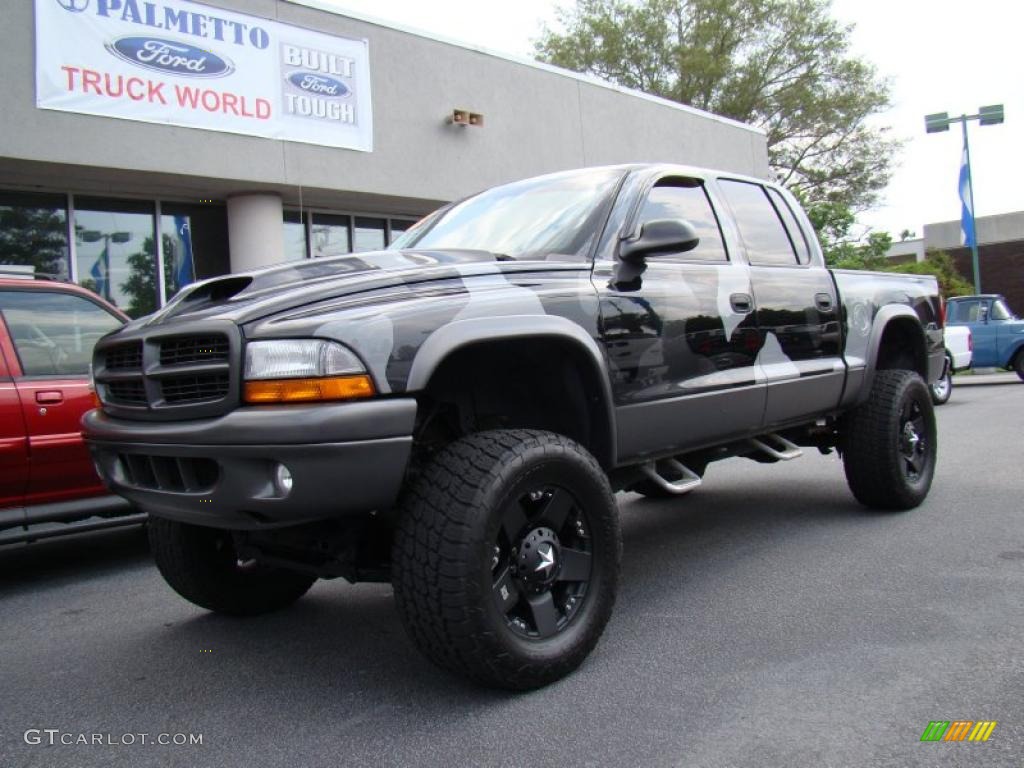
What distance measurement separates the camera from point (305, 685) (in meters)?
3.03

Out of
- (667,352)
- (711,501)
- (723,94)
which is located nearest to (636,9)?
(723,94)

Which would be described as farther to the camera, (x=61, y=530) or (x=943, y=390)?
(x=943, y=390)

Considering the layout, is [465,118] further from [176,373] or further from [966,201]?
[966,201]

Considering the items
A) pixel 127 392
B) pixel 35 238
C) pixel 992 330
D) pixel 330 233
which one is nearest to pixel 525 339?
pixel 127 392

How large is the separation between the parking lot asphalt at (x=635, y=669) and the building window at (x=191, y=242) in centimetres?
761

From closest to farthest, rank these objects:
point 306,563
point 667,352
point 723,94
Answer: point 306,563 → point 667,352 → point 723,94

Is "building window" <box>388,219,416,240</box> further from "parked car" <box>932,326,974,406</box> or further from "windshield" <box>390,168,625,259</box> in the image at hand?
"windshield" <box>390,168,625,259</box>

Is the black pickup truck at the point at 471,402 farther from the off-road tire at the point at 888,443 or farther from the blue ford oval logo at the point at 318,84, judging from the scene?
the blue ford oval logo at the point at 318,84

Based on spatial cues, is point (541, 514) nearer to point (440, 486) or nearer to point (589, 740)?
point (440, 486)

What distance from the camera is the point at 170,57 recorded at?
10516mm

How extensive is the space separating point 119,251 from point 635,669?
34.3 ft

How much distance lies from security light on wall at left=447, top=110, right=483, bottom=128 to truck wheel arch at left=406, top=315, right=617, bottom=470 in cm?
1128

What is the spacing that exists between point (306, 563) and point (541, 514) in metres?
0.89

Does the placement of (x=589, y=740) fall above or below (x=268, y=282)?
below
